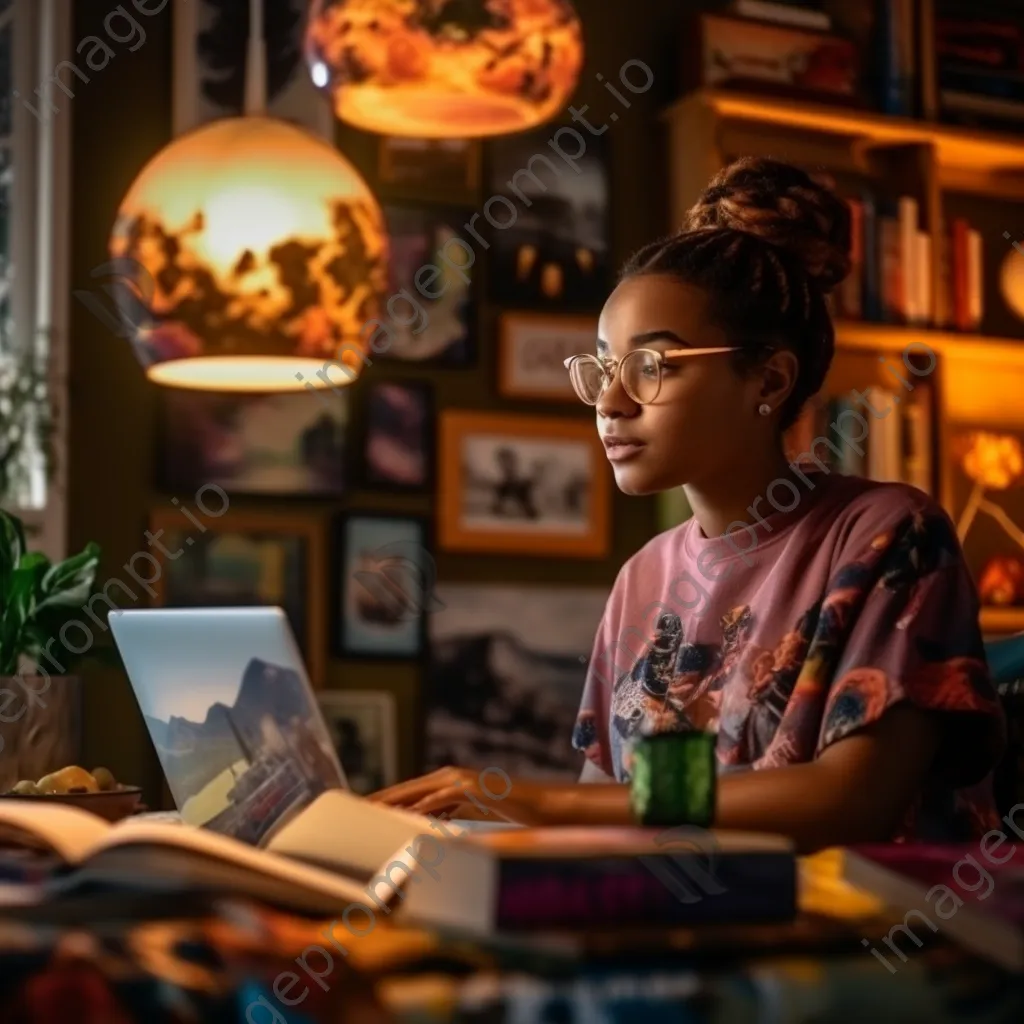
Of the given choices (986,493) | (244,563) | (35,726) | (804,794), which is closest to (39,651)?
(35,726)

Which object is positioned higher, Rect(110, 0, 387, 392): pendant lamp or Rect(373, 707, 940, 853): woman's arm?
Rect(110, 0, 387, 392): pendant lamp

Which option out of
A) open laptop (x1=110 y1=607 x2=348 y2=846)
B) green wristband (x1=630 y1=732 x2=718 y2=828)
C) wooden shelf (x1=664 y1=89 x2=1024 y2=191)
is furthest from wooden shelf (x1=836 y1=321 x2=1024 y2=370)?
green wristband (x1=630 y1=732 x2=718 y2=828)

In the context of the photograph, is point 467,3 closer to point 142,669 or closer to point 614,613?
point 614,613

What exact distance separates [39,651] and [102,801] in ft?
1.39

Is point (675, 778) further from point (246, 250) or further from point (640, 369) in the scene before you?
point (246, 250)

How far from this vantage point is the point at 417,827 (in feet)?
3.26

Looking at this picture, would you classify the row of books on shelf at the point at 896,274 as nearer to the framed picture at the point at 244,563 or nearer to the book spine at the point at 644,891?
the framed picture at the point at 244,563

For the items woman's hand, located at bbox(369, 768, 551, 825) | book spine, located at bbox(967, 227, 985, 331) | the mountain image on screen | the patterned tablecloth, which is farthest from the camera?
book spine, located at bbox(967, 227, 985, 331)

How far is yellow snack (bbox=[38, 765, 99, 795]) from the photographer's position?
1584 mm

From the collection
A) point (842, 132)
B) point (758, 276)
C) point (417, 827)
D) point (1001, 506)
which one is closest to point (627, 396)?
point (758, 276)

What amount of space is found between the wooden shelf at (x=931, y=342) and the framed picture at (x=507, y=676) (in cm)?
83

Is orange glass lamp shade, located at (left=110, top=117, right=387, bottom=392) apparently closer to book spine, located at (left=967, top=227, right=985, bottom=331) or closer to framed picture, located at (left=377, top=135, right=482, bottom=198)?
framed picture, located at (left=377, top=135, right=482, bottom=198)

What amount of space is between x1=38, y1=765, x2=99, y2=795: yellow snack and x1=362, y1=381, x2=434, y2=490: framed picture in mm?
1871

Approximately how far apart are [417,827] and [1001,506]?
334cm
